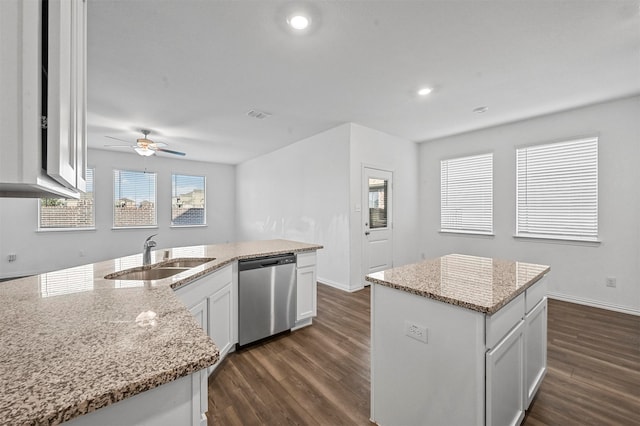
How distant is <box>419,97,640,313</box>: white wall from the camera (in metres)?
3.28

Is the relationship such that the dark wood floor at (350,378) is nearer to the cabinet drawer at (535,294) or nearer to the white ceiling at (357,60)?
the cabinet drawer at (535,294)

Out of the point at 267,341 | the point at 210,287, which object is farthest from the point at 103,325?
the point at 267,341

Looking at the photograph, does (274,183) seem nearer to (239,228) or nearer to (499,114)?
(239,228)

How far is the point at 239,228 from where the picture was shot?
7785mm

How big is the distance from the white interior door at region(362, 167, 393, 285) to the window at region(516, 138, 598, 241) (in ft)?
6.56

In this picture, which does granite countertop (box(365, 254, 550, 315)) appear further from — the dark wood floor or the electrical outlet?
the dark wood floor

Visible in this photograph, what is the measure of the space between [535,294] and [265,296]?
2.14 metres

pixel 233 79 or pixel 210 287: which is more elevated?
pixel 233 79

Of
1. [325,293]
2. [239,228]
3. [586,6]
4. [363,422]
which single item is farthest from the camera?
[239,228]

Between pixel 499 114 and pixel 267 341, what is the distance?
14.3 ft

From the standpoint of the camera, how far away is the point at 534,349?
1.75 meters

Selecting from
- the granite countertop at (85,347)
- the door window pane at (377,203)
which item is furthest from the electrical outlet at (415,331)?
the door window pane at (377,203)

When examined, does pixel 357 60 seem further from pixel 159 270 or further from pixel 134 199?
pixel 134 199

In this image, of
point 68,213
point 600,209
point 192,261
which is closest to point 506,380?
point 192,261
